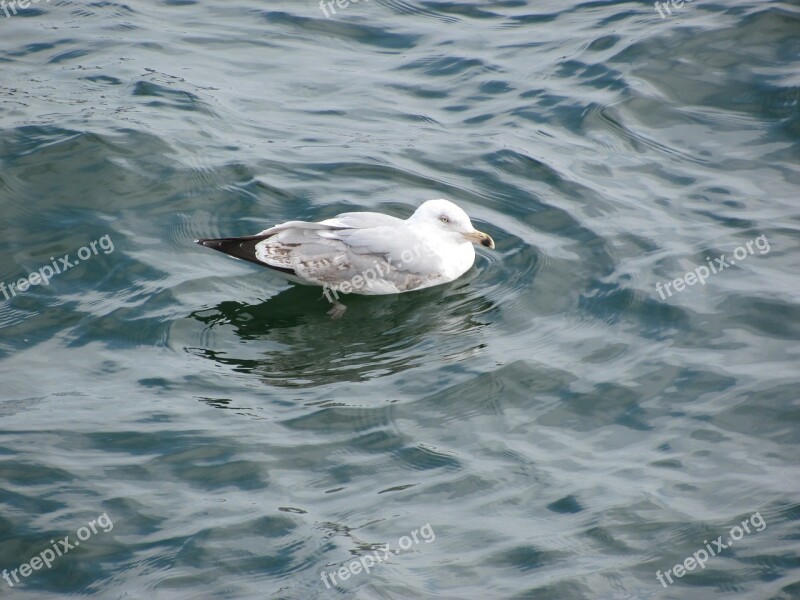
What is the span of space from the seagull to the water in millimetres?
226

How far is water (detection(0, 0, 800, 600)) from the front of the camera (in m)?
5.73

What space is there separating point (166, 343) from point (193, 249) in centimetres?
145

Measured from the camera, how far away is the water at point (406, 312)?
18.8 feet

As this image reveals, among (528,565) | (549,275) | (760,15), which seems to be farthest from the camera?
(760,15)

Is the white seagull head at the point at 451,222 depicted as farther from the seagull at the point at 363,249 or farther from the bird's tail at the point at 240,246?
the bird's tail at the point at 240,246

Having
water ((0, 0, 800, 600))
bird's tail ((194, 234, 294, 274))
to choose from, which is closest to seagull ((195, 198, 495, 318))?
bird's tail ((194, 234, 294, 274))

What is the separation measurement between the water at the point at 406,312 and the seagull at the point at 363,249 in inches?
8.9

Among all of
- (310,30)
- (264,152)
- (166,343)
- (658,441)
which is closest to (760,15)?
(310,30)

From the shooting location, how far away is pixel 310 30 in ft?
41.7

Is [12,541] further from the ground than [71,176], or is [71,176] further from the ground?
[71,176]

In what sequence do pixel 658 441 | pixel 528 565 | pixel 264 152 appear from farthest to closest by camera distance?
1. pixel 264 152
2. pixel 658 441
3. pixel 528 565

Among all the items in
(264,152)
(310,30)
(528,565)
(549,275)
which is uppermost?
(310,30)

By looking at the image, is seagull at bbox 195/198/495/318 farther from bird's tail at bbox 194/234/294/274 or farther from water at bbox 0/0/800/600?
water at bbox 0/0/800/600

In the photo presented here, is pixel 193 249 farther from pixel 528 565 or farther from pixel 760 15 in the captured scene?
pixel 760 15
